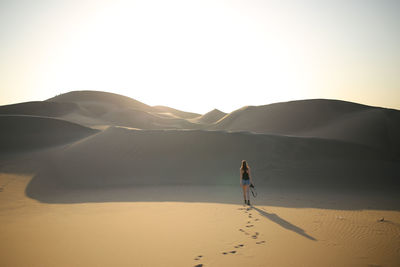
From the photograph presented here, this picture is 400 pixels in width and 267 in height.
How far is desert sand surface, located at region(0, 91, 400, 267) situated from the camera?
520 cm

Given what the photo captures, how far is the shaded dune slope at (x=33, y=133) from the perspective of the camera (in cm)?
2338

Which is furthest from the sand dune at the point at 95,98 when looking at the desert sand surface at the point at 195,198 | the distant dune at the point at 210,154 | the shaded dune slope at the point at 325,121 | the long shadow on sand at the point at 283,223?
the long shadow on sand at the point at 283,223

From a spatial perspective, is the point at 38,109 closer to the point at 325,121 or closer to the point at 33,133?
the point at 33,133

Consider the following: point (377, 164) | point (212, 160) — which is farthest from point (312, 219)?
point (377, 164)

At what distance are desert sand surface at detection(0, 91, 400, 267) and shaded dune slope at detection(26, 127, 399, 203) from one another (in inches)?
3.7

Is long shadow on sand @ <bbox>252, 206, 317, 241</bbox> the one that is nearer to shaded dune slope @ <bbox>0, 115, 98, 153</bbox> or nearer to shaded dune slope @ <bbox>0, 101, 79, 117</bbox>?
shaded dune slope @ <bbox>0, 115, 98, 153</bbox>

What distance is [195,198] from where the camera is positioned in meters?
11.4

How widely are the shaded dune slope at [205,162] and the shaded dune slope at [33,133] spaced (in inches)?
253

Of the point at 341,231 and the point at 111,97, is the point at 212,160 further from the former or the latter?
the point at 111,97

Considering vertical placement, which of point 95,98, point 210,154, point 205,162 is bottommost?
point 205,162

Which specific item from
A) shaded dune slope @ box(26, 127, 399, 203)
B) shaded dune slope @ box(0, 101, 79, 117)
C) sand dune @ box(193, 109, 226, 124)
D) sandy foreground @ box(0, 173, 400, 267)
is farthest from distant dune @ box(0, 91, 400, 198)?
sand dune @ box(193, 109, 226, 124)

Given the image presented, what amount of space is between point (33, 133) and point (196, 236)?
86.1ft

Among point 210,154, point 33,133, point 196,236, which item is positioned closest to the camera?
point 196,236

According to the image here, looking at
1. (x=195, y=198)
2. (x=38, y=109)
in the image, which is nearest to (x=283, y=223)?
(x=195, y=198)
